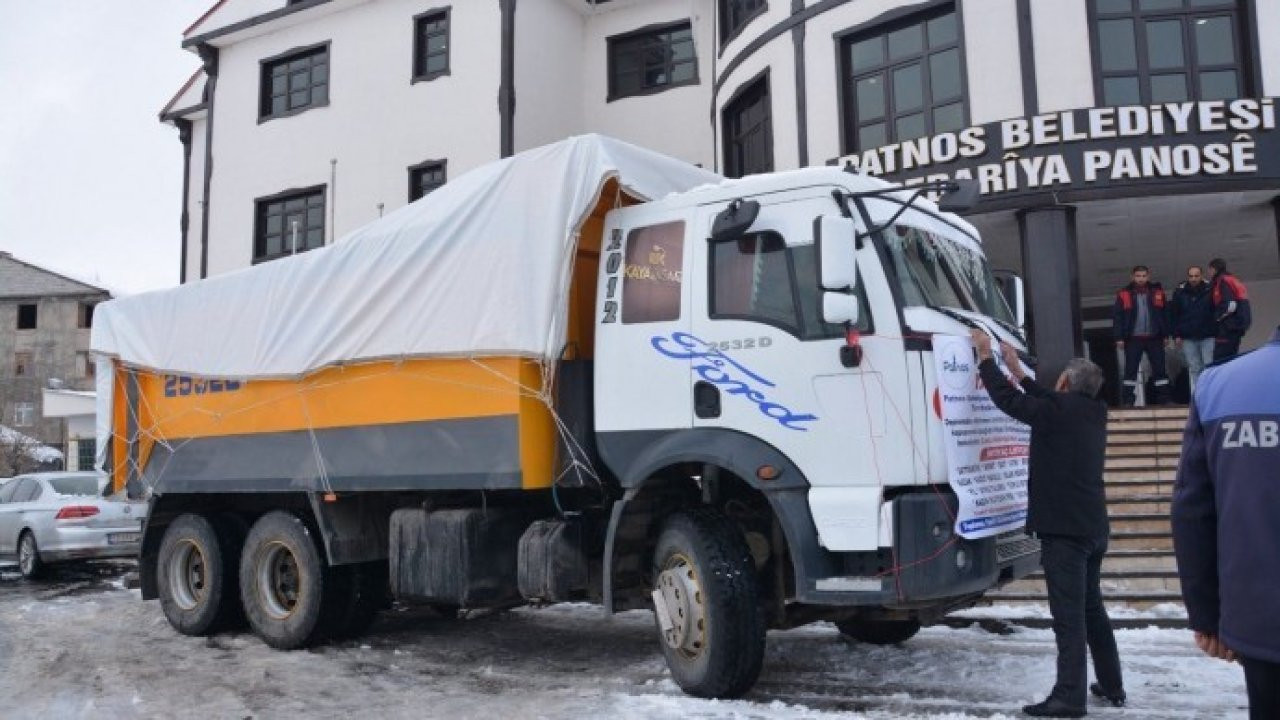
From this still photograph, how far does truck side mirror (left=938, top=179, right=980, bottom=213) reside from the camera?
6070 millimetres

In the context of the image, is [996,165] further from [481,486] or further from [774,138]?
Answer: [481,486]

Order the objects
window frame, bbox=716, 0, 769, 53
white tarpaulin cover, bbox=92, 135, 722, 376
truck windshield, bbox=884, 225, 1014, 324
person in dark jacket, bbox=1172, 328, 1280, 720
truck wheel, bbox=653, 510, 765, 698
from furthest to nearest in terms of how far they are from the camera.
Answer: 1. window frame, bbox=716, 0, 769, 53
2. white tarpaulin cover, bbox=92, 135, 722, 376
3. truck windshield, bbox=884, 225, 1014, 324
4. truck wheel, bbox=653, 510, 765, 698
5. person in dark jacket, bbox=1172, 328, 1280, 720

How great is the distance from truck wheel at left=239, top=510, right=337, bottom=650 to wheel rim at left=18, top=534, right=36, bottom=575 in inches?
252

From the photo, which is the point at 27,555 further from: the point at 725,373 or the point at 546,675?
the point at 725,373

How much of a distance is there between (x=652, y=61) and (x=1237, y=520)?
60.6 feet

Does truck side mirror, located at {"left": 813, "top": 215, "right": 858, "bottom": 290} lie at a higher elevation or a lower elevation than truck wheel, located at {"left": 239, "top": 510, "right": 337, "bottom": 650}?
higher

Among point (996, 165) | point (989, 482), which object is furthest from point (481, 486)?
point (996, 165)

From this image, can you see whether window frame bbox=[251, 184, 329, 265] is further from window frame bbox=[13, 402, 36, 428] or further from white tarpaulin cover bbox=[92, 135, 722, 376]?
window frame bbox=[13, 402, 36, 428]

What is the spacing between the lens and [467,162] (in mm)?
19062

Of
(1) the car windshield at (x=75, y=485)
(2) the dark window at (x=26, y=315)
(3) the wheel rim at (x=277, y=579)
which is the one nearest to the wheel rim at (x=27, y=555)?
(1) the car windshield at (x=75, y=485)

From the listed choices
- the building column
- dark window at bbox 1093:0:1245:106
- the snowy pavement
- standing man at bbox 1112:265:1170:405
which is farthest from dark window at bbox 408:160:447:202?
standing man at bbox 1112:265:1170:405

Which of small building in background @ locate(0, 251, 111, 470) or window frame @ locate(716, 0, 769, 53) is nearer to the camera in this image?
window frame @ locate(716, 0, 769, 53)

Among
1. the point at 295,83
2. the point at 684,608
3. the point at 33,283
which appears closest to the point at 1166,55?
the point at 684,608

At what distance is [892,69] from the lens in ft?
46.0
